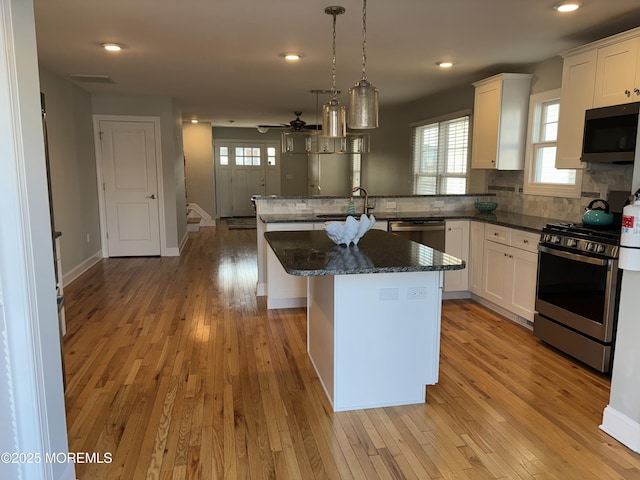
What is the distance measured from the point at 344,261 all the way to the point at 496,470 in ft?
3.85

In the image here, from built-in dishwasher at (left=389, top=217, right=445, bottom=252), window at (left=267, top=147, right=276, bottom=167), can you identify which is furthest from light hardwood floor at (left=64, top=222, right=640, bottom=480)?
window at (left=267, top=147, right=276, bottom=167)

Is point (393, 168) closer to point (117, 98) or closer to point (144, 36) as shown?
point (117, 98)

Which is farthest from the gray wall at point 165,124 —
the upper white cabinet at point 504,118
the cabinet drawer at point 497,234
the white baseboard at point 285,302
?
the cabinet drawer at point 497,234

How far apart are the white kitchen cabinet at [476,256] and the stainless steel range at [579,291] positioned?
95 centimetres

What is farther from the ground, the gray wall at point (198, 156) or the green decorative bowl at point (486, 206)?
the gray wall at point (198, 156)

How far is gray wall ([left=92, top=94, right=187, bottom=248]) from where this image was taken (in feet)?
21.6

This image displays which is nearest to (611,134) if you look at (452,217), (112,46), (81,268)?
(452,217)

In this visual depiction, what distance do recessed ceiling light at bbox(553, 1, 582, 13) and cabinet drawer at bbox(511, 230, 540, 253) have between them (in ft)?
5.19

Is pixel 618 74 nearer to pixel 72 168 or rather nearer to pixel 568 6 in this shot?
pixel 568 6

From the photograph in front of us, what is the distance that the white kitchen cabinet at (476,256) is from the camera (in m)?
4.44

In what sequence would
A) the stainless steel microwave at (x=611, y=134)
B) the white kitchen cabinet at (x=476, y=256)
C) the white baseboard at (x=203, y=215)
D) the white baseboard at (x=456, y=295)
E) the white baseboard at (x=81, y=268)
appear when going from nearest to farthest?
the stainless steel microwave at (x=611, y=134) → the white kitchen cabinet at (x=476, y=256) → the white baseboard at (x=456, y=295) → the white baseboard at (x=81, y=268) → the white baseboard at (x=203, y=215)

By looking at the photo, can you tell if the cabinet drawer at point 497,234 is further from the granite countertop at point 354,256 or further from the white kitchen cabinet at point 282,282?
the white kitchen cabinet at point 282,282

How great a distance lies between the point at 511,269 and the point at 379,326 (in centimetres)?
197

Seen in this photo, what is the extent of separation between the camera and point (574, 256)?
3.14 meters
